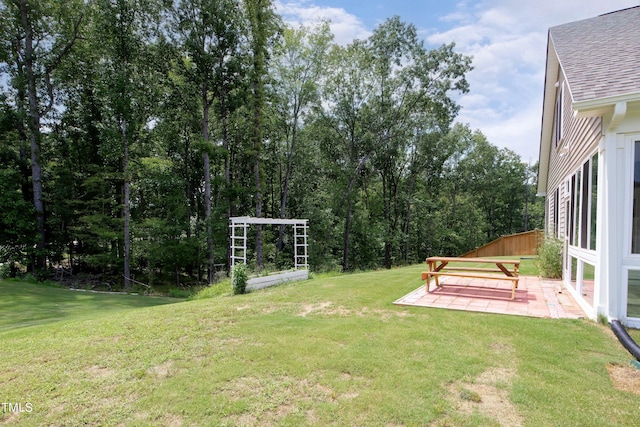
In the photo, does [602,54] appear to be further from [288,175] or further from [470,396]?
[288,175]

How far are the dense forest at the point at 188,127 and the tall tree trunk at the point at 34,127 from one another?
83 mm

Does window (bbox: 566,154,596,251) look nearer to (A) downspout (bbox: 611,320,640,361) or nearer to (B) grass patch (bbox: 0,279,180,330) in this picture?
(A) downspout (bbox: 611,320,640,361)

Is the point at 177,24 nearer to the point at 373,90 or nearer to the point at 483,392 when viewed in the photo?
the point at 373,90

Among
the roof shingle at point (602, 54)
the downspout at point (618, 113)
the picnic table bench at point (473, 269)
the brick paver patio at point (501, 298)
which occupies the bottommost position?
the brick paver patio at point (501, 298)

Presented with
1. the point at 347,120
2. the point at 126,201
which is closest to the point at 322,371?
the point at 126,201

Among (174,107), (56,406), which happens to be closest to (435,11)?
(174,107)

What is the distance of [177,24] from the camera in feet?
52.9

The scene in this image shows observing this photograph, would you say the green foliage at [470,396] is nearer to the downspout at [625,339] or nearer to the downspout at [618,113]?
the downspout at [625,339]

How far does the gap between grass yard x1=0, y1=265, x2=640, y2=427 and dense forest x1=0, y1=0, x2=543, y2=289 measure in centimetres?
1182

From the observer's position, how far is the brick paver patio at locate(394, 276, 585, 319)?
5.10 meters

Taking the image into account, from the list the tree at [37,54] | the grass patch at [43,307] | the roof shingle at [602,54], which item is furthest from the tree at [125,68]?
the roof shingle at [602,54]

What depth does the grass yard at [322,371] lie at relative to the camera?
260cm

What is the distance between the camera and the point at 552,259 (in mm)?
7887

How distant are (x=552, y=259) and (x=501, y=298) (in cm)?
304
